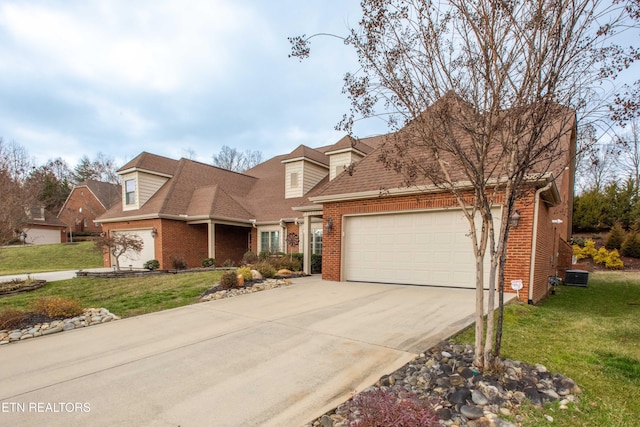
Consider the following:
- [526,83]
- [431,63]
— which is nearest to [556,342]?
[526,83]

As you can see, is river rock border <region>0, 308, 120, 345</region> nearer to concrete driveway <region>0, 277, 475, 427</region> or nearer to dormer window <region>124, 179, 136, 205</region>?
concrete driveway <region>0, 277, 475, 427</region>

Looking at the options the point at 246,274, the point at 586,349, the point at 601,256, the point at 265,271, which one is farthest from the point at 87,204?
the point at 601,256

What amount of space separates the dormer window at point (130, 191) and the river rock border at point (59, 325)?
11653 mm

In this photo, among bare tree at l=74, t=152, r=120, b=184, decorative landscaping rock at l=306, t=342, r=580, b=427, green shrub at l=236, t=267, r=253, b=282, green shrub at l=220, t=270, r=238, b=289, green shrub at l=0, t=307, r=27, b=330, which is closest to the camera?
decorative landscaping rock at l=306, t=342, r=580, b=427

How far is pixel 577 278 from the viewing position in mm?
11211

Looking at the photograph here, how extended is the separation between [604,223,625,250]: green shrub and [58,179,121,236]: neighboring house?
39789 mm

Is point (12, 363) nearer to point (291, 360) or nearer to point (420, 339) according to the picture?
point (291, 360)

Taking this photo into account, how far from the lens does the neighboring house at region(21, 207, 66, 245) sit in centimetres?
3034

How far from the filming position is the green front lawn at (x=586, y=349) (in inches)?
105

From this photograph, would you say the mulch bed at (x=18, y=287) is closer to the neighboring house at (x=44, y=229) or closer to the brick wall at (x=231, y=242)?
the brick wall at (x=231, y=242)

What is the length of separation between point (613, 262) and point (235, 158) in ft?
136

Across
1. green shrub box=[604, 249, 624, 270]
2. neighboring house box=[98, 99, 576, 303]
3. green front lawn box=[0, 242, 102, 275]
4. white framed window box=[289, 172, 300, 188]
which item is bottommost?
green front lawn box=[0, 242, 102, 275]

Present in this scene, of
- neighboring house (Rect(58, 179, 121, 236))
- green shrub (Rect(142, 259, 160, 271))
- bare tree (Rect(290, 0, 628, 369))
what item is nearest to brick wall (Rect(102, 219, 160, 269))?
green shrub (Rect(142, 259, 160, 271))

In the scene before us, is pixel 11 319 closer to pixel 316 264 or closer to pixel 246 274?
pixel 246 274
